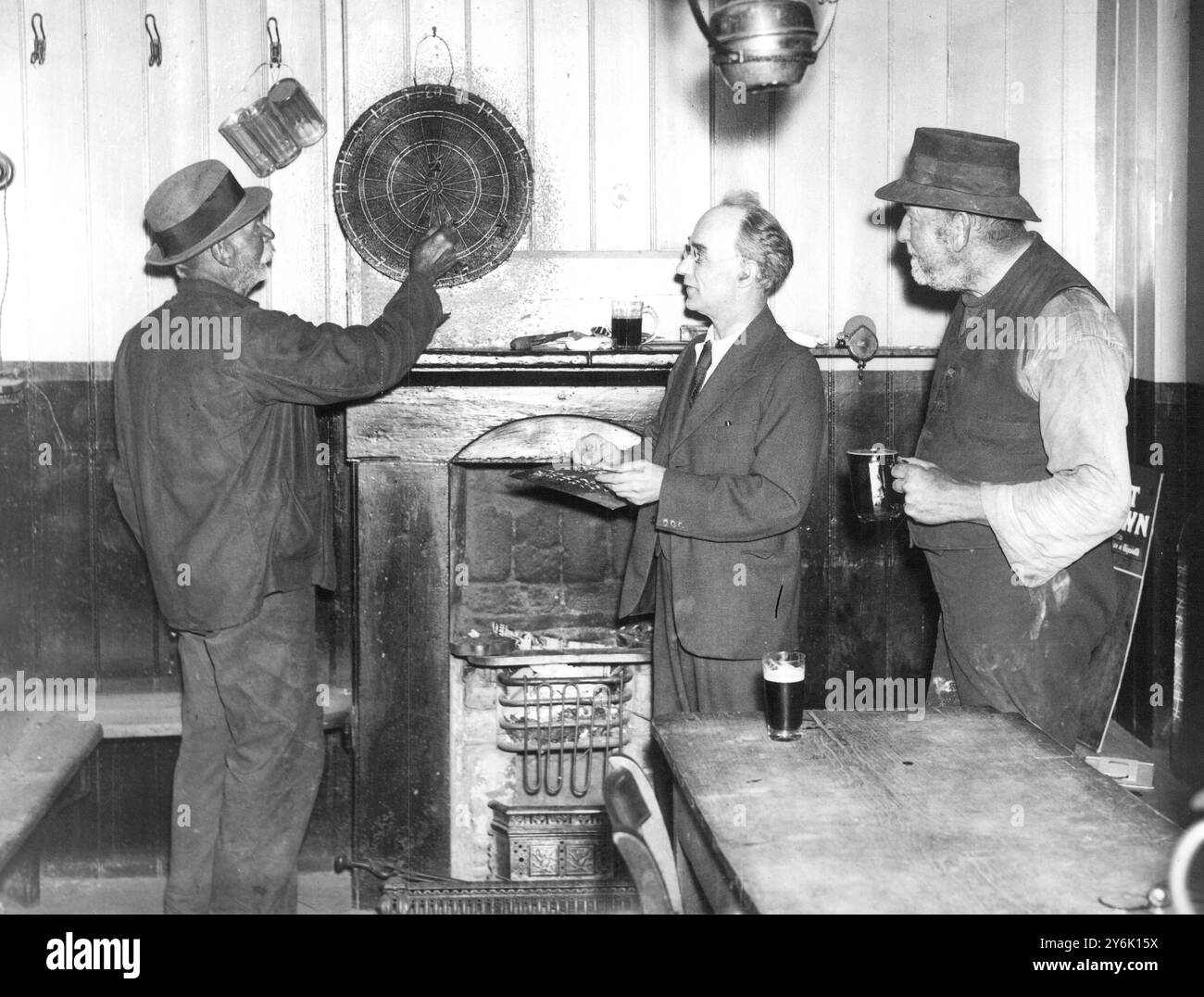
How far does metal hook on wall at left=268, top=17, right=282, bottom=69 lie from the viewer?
4.29 metres

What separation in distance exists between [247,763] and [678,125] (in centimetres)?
253

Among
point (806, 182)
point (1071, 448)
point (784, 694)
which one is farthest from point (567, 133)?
point (784, 694)

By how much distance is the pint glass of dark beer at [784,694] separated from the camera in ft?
8.34

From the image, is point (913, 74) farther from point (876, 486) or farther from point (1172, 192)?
point (876, 486)

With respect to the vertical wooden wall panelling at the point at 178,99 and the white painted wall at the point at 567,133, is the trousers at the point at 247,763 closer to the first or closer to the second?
the white painted wall at the point at 567,133

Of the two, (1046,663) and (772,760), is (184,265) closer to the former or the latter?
(772,760)

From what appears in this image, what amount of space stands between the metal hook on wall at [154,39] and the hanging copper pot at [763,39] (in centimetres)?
232

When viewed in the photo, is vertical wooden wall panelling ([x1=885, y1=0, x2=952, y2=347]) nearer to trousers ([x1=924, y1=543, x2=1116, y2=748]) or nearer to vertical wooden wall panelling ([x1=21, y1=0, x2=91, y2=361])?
trousers ([x1=924, y1=543, x2=1116, y2=748])

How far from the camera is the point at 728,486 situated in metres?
3.34

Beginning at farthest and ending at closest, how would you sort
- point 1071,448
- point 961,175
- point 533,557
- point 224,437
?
point 533,557
point 224,437
point 961,175
point 1071,448

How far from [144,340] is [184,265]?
0.25 metres

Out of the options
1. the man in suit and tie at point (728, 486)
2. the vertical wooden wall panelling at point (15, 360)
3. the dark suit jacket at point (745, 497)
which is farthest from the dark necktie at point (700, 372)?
the vertical wooden wall panelling at point (15, 360)

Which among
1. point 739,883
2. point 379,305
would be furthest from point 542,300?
point 739,883
